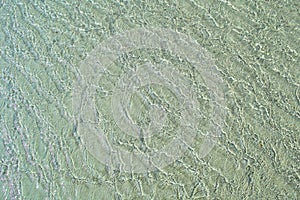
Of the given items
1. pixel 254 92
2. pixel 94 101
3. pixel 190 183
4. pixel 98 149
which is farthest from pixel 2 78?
pixel 254 92

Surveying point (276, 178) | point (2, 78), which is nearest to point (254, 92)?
point (276, 178)

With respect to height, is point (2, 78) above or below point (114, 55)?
below

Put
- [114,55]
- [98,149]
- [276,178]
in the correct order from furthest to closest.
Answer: [114,55] → [98,149] → [276,178]

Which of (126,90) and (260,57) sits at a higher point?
(260,57)

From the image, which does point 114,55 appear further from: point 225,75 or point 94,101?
point 225,75

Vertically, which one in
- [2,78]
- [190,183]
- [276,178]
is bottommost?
[2,78]

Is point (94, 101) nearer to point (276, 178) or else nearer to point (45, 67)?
point (45, 67)

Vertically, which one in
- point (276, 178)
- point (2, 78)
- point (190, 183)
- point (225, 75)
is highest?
point (225, 75)

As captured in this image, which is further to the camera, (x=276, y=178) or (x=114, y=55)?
(x=114, y=55)

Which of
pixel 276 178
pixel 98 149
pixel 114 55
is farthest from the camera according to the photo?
pixel 114 55
